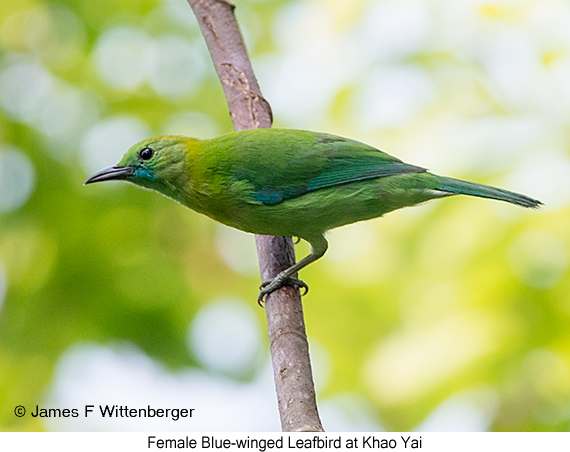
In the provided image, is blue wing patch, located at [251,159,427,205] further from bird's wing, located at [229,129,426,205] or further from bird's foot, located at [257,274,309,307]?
bird's foot, located at [257,274,309,307]

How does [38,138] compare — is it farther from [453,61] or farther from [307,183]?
[453,61]

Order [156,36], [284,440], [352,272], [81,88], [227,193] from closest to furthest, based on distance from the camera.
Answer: [284,440] < [227,193] < [352,272] < [81,88] < [156,36]

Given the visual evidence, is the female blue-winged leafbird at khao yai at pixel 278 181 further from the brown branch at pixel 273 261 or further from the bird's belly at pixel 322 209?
the brown branch at pixel 273 261

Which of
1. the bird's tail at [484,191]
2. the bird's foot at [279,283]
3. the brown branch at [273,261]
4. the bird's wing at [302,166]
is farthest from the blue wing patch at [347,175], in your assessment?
the bird's foot at [279,283]

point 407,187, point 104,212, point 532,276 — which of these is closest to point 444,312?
point 532,276

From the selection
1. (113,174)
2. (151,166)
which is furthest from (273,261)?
(113,174)
